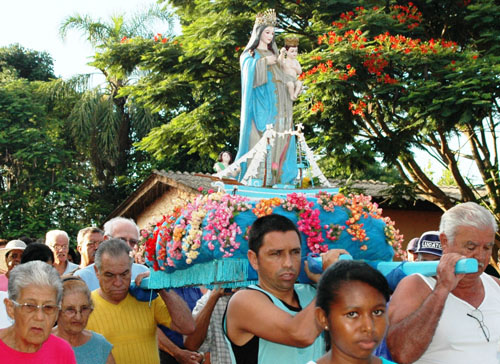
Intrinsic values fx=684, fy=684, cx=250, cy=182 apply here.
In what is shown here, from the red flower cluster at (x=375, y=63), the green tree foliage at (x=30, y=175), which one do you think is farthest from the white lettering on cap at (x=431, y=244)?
the green tree foliage at (x=30, y=175)

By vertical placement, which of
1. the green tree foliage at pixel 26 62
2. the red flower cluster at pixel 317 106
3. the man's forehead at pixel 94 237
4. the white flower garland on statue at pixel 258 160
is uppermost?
the green tree foliage at pixel 26 62

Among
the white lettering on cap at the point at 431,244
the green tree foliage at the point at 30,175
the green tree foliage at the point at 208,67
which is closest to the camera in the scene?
the white lettering on cap at the point at 431,244

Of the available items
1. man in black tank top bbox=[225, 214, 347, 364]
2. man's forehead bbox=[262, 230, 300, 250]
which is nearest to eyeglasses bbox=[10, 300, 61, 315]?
man in black tank top bbox=[225, 214, 347, 364]

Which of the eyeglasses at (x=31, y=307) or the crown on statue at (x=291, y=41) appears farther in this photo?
the crown on statue at (x=291, y=41)

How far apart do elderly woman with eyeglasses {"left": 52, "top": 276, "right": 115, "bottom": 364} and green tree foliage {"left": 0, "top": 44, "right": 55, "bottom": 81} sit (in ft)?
86.8

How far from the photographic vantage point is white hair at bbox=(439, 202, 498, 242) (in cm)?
335

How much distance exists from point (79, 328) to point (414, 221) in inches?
617

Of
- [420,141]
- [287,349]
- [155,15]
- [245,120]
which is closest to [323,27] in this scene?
[420,141]

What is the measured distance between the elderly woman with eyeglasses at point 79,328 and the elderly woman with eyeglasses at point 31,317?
564mm

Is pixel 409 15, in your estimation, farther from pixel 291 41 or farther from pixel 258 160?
pixel 258 160

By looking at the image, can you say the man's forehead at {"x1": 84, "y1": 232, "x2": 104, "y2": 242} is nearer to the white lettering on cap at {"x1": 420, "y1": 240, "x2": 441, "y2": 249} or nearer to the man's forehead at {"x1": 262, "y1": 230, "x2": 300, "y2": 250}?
the white lettering on cap at {"x1": 420, "y1": 240, "x2": 441, "y2": 249}

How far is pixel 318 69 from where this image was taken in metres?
11.5

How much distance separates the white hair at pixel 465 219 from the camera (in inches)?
132

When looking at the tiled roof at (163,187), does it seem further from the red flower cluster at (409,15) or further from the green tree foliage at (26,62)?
the green tree foliage at (26,62)
